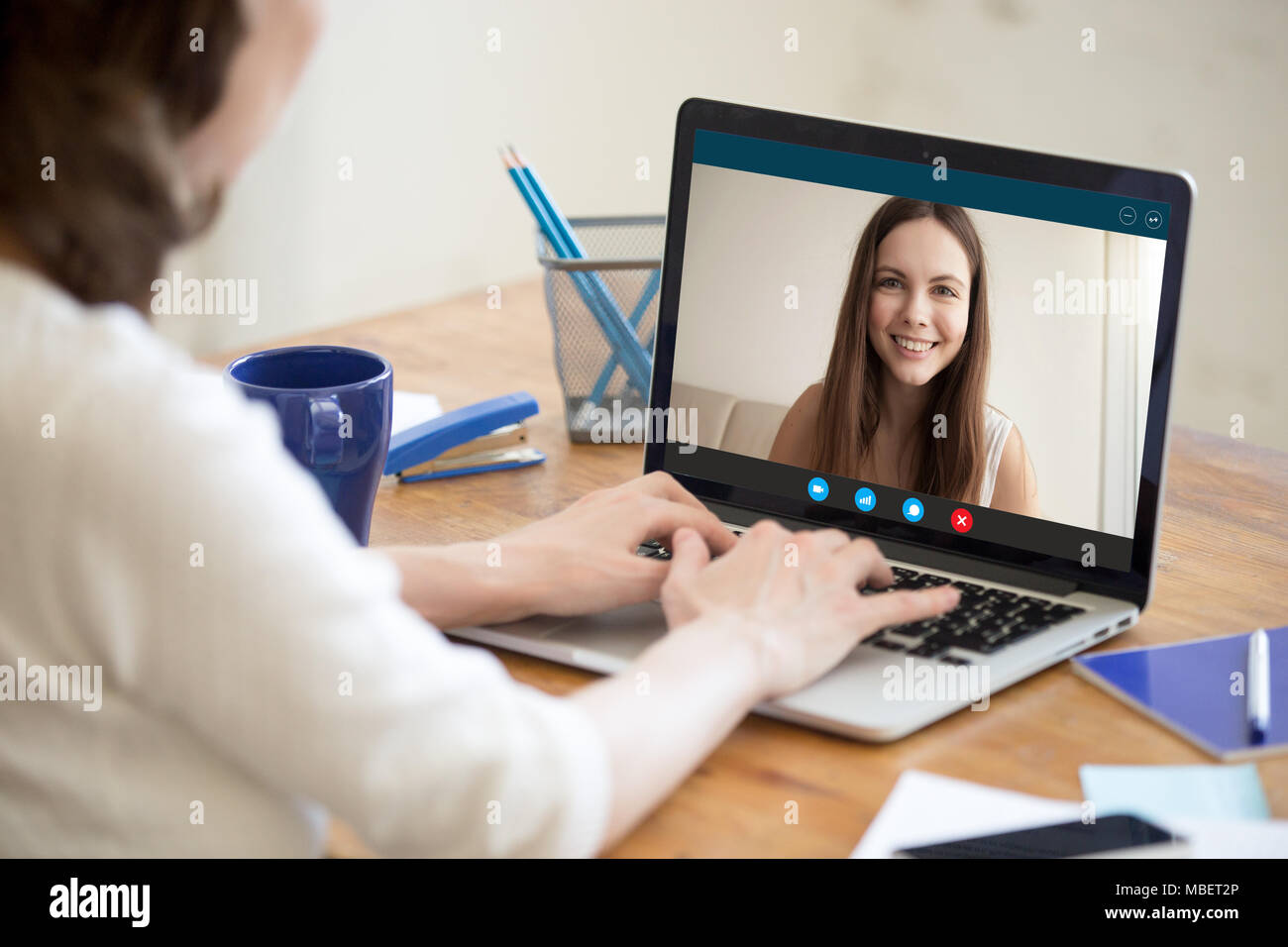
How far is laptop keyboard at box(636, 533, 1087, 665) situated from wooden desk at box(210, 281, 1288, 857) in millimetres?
31

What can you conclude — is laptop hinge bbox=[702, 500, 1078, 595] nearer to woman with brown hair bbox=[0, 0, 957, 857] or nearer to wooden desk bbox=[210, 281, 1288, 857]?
wooden desk bbox=[210, 281, 1288, 857]

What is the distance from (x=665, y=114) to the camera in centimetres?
256

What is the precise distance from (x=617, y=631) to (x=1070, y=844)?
31cm

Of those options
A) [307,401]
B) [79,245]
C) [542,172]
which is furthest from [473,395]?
[542,172]

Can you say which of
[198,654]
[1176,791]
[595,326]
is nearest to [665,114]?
[595,326]

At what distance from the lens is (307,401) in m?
0.84

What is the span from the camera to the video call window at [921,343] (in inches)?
31.4

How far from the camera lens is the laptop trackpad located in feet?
2.52

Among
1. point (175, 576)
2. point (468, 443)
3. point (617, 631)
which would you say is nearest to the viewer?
point (175, 576)

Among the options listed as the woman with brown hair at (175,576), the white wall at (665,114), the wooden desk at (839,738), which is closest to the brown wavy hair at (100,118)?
the woman with brown hair at (175,576)

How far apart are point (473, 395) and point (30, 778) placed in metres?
0.83

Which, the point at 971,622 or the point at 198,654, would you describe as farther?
the point at 971,622

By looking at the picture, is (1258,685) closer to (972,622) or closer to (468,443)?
(972,622)
